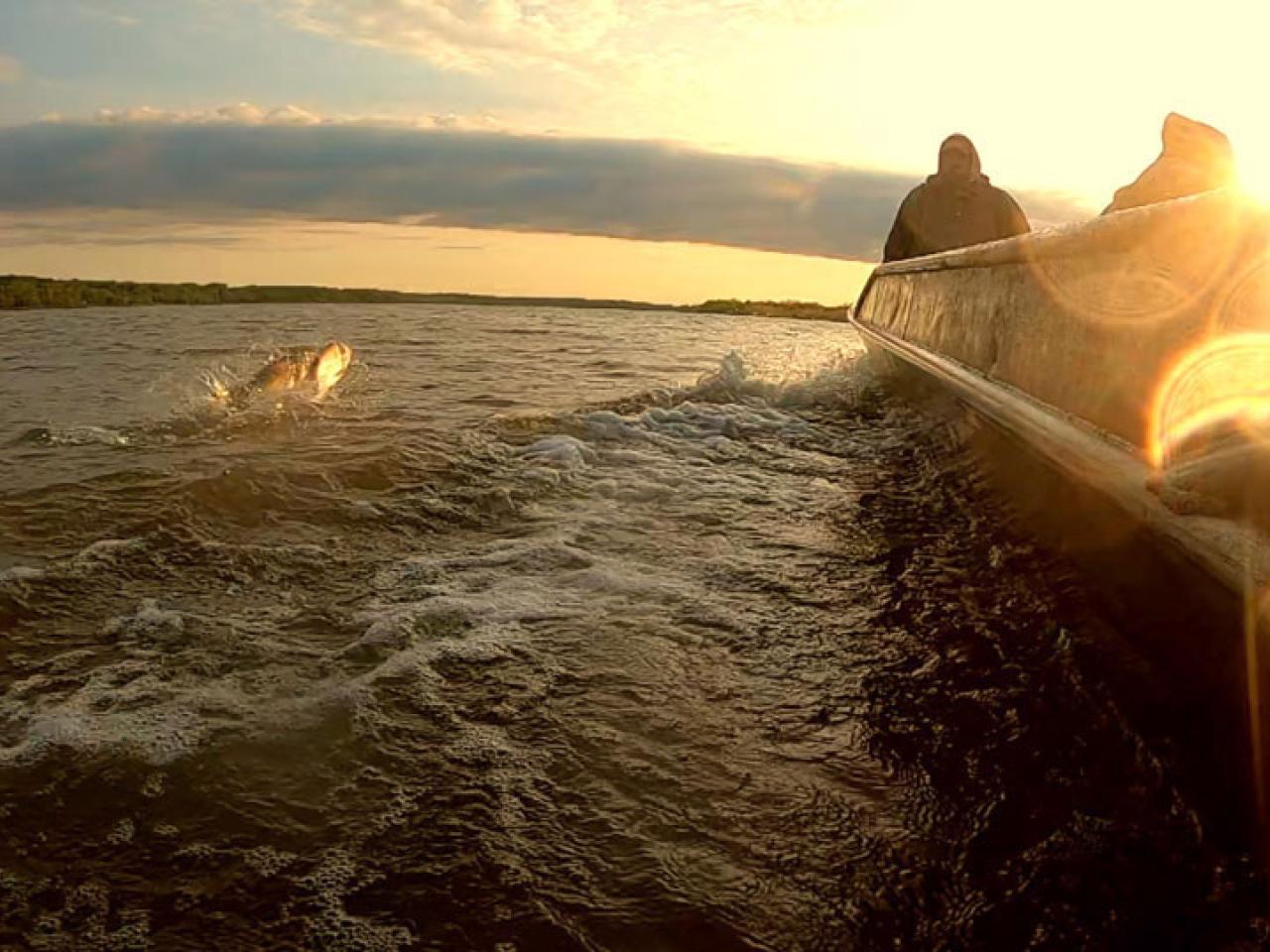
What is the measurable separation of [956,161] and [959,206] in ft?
1.84

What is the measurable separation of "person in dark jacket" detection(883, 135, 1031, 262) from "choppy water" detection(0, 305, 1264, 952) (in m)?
7.64

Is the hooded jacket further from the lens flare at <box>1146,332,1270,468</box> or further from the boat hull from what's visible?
the lens flare at <box>1146,332,1270,468</box>

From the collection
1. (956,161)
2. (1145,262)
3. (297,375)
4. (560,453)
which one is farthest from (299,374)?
(1145,262)

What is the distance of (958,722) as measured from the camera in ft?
7.68

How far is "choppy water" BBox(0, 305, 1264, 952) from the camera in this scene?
166 centimetres

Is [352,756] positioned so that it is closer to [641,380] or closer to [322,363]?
[322,363]

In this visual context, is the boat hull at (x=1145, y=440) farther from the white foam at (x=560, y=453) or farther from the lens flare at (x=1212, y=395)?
the white foam at (x=560, y=453)

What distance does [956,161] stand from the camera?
1158 cm

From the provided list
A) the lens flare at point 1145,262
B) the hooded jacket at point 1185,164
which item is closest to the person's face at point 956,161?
the hooded jacket at point 1185,164

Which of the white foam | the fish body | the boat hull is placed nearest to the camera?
the boat hull

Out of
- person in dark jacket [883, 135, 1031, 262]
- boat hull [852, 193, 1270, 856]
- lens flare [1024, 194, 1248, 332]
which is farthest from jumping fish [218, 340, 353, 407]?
person in dark jacket [883, 135, 1031, 262]

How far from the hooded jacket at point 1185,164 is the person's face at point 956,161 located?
415 centimetres

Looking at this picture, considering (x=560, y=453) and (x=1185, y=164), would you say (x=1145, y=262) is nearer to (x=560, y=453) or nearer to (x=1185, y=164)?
(x=560, y=453)

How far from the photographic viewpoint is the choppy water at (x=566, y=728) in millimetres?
1660
